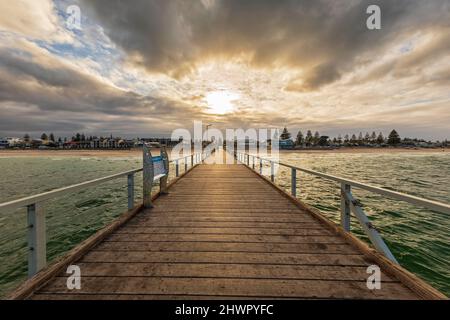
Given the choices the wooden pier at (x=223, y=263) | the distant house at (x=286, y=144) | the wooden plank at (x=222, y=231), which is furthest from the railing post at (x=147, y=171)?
the distant house at (x=286, y=144)

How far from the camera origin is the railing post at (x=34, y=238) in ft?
7.57

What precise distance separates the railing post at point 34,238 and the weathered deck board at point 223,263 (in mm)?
273

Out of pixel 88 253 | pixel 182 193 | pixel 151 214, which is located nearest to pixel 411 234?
pixel 182 193

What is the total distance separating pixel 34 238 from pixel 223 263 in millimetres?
2251

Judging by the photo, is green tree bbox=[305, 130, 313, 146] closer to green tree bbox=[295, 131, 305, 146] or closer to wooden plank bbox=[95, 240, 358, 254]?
green tree bbox=[295, 131, 305, 146]

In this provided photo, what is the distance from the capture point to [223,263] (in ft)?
9.05

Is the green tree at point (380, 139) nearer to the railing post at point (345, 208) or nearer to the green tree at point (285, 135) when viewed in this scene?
the green tree at point (285, 135)

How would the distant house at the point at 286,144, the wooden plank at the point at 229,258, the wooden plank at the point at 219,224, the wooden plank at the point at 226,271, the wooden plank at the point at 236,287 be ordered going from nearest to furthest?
1. the wooden plank at the point at 236,287
2. the wooden plank at the point at 226,271
3. the wooden plank at the point at 229,258
4. the wooden plank at the point at 219,224
5. the distant house at the point at 286,144

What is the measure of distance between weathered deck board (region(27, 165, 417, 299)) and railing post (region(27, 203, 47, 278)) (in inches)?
10.7

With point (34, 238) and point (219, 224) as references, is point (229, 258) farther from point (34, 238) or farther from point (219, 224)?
point (34, 238)

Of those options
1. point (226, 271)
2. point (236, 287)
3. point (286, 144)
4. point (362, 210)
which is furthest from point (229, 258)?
point (286, 144)

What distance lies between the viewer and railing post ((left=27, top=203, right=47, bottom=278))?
2307mm
